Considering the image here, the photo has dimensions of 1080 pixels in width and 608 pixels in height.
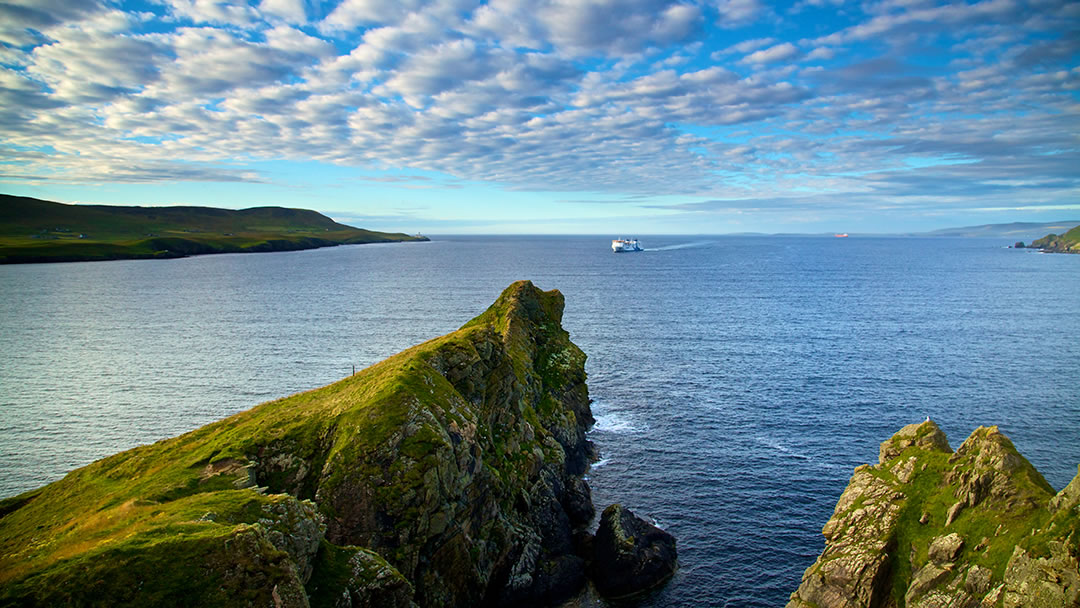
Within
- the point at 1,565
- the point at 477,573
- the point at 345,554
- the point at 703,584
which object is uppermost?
the point at 1,565

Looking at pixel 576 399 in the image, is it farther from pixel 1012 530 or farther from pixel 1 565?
pixel 1 565

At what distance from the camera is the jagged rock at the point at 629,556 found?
4131 cm

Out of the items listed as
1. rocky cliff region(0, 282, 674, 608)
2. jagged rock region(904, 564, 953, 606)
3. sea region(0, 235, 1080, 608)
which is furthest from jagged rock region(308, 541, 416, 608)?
jagged rock region(904, 564, 953, 606)

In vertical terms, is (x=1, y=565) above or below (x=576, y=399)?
above

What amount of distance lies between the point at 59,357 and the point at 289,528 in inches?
3715

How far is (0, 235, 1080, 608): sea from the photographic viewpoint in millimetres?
51938

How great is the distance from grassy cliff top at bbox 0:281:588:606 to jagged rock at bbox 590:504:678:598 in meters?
8.61

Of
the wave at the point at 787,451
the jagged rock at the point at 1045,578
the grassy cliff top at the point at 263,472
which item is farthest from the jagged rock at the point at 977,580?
the wave at the point at 787,451

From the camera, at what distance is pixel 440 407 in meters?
39.1

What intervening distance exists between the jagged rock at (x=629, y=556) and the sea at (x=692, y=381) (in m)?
1.40

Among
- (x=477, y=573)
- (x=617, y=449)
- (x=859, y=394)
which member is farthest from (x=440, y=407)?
(x=859, y=394)

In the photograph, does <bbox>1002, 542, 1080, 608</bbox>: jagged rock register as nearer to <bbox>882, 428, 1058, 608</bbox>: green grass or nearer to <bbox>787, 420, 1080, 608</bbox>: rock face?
<bbox>787, 420, 1080, 608</bbox>: rock face

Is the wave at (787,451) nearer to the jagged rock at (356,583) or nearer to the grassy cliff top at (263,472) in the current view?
the grassy cliff top at (263,472)

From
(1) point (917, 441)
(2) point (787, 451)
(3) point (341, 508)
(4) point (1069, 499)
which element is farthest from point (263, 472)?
(2) point (787, 451)
